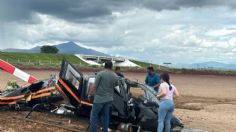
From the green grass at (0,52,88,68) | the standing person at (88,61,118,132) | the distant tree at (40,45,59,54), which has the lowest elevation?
the green grass at (0,52,88,68)

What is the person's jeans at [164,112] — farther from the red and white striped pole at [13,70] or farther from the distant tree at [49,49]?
the distant tree at [49,49]

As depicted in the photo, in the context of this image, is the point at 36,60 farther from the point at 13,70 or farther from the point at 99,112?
the point at 99,112

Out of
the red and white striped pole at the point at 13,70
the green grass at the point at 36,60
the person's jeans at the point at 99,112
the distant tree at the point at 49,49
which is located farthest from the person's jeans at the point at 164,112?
the distant tree at the point at 49,49

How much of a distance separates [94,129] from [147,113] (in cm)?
162

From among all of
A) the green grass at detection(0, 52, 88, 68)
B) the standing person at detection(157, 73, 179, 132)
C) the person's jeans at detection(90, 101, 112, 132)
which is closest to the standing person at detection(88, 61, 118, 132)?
the person's jeans at detection(90, 101, 112, 132)

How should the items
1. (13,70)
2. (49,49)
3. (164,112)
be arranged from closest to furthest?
(164,112), (13,70), (49,49)

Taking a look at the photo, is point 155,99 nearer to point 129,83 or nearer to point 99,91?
point 129,83

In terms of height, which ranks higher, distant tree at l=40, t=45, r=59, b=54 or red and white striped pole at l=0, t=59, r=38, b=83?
distant tree at l=40, t=45, r=59, b=54

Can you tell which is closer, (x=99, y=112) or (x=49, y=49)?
(x=99, y=112)

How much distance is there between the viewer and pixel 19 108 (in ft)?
43.5

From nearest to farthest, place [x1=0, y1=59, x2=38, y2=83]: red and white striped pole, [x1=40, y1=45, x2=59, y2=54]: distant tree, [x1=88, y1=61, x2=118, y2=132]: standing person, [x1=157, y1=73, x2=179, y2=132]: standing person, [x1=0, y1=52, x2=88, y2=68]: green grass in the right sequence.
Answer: [x1=88, y1=61, x2=118, y2=132]: standing person
[x1=157, y1=73, x2=179, y2=132]: standing person
[x1=0, y1=59, x2=38, y2=83]: red and white striped pole
[x1=0, y1=52, x2=88, y2=68]: green grass
[x1=40, y1=45, x2=59, y2=54]: distant tree

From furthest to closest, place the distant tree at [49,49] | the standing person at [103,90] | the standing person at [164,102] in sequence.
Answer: the distant tree at [49,49]
the standing person at [164,102]
the standing person at [103,90]

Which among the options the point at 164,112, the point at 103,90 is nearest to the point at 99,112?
the point at 103,90

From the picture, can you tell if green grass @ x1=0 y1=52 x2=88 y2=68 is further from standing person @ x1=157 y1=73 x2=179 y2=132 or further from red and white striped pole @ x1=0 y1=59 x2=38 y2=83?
standing person @ x1=157 y1=73 x2=179 y2=132
